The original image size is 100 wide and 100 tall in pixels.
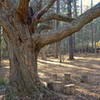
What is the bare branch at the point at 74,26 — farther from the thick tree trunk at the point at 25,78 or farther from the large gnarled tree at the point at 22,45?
the thick tree trunk at the point at 25,78

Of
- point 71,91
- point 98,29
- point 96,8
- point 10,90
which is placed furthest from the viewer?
point 98,29

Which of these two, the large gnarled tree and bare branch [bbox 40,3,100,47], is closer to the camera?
bare branch [bbox 40,3,100,47]

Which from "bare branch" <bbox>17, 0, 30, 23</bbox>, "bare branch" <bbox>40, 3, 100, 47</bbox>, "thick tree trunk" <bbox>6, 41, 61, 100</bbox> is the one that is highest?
"bare branch" <bbox>17, 0, 30, 23</bbox>

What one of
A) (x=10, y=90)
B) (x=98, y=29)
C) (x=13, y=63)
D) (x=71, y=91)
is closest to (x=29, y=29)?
(x=13, y=63)

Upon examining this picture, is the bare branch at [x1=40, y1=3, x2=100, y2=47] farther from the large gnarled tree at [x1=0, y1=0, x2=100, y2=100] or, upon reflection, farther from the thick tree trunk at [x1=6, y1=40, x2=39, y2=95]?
the thick tree trunk at [x1=6, y1=40, x2=39, y2=95]

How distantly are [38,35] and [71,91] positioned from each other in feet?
6.54

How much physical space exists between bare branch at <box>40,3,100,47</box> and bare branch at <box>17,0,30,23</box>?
0.73 metres

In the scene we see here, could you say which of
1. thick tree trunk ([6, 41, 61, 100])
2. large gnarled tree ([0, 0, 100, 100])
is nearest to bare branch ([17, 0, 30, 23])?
large gnarled tree ([0, 0, 100, 100])

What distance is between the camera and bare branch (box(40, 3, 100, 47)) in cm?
382

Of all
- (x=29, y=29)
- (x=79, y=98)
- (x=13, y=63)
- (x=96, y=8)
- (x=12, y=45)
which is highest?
(x=96, y=8)

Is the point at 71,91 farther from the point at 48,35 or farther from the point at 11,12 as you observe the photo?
the point at 11,12

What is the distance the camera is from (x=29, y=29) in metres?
4.55

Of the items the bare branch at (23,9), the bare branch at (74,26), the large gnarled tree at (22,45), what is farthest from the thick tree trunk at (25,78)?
the bare branch at (23,9)

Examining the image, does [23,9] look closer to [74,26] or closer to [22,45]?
[22,45]
